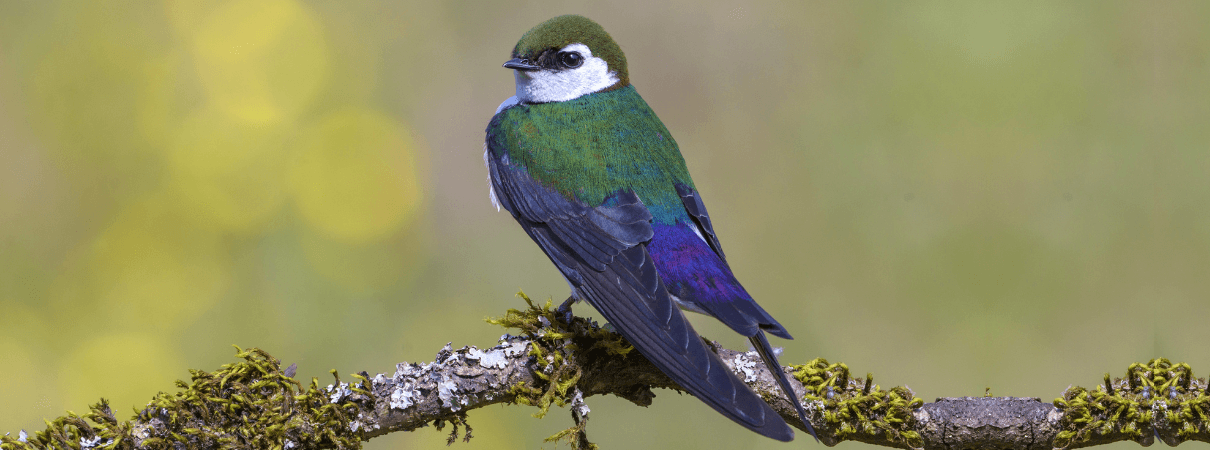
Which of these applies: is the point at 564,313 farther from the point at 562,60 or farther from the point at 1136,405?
the point at 1136,405

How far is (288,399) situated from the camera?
5.66 feet

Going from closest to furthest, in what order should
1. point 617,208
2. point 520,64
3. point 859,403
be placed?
point 859,403
point 617,208
point 520,64

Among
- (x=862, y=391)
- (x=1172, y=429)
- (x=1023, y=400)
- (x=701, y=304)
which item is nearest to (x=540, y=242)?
(x=701, y=304)

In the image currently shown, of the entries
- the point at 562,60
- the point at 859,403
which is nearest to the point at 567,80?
the point at 562,60

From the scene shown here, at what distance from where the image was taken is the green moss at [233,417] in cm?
167

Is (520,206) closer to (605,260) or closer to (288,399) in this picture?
(605,260)

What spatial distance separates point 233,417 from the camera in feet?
5.65

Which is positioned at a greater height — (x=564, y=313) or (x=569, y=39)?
(x=569, y=39)

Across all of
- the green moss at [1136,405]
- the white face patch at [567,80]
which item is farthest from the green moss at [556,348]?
the green moss at [1136,405]

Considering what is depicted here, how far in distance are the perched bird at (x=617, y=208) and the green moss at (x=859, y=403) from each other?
133 millimetres

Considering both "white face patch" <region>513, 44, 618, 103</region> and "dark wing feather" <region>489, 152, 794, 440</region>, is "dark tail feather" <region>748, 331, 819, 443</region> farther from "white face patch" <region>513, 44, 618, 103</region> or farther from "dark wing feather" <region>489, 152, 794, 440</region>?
"white face patch" <region>513, 44, 618, 103</region>

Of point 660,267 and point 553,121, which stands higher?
point 553,121

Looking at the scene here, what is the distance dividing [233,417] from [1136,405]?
1754mm

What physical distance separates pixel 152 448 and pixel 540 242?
2.96 feet
